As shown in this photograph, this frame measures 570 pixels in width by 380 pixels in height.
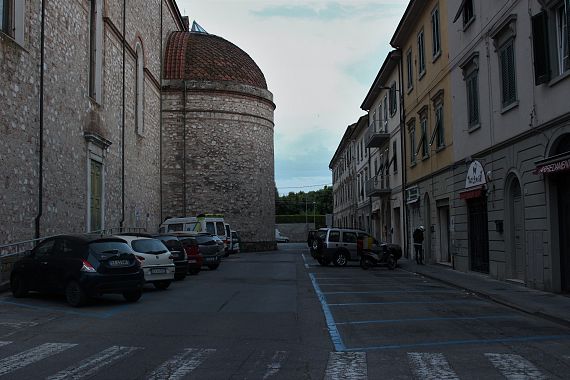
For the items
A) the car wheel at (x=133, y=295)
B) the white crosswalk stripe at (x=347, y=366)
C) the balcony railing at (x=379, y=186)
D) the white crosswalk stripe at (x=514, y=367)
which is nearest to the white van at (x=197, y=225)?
the balcony railing at (x=379, y=186)

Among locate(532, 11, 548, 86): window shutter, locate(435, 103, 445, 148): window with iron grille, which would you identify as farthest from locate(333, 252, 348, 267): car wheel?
locate(532, 11, 548, 86): window shutter

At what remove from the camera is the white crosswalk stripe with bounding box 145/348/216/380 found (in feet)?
20.6

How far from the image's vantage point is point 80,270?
11.9m

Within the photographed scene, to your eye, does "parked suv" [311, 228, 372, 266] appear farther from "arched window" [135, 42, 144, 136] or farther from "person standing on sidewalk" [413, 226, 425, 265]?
"arched window" [135, 42, 144, 136]

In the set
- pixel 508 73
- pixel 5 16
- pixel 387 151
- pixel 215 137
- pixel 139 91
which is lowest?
pixel 508 73

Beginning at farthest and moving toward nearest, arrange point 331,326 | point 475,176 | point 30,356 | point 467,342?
1. point 475,176
2. point 331,326
3. point 467,342
4. point 30,356

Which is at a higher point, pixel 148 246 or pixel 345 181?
pixel 345 181

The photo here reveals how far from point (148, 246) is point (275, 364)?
9682 millimetres

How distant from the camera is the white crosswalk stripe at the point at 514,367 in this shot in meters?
6.14

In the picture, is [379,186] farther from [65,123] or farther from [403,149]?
[65,123]

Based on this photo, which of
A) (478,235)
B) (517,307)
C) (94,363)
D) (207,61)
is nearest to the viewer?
(94,363)

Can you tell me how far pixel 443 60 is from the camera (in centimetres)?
2228

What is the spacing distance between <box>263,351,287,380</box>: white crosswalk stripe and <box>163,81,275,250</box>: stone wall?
3475 centimetres

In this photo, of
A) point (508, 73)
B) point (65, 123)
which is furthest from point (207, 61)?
point (508, 73)
